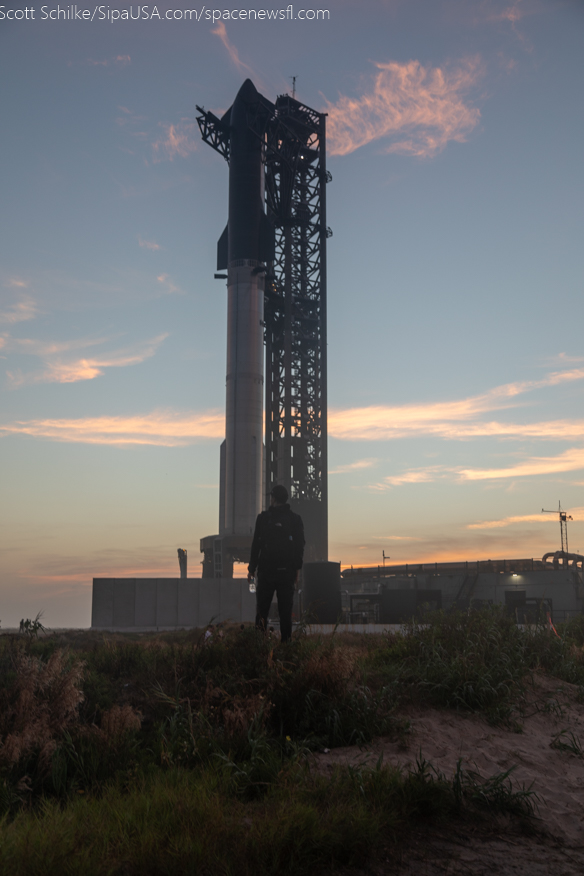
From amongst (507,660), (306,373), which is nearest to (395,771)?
(507,660)

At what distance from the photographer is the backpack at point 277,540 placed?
927 cm

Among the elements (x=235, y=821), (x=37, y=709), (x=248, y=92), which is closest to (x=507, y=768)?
(x=235, y=821)

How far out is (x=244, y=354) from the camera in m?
46.9

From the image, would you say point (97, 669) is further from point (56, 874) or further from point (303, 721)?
point (56, 874)

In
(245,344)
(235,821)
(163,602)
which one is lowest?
(163,602)

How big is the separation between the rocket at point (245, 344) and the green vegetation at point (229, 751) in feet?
122

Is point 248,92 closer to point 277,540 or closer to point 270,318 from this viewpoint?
point 270,318

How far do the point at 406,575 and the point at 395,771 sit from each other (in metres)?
58.3

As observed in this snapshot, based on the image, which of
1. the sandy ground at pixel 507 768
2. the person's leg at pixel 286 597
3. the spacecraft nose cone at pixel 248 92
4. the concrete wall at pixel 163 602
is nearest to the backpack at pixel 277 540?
the person's leg at pixel 286 597

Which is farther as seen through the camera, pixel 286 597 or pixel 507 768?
pixel 286 597

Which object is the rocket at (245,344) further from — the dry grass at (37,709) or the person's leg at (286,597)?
the dry grass at (37,709)

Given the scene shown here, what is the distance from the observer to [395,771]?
5.45 metres

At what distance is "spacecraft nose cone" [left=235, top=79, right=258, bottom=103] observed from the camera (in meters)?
51.3

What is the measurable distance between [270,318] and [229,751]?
164 ft
